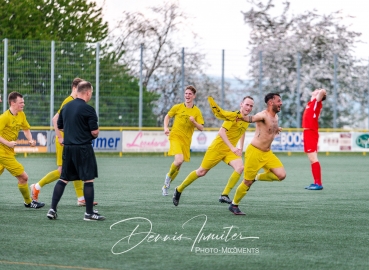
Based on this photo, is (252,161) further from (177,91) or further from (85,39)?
(85,39)

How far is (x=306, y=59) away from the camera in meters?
52.1

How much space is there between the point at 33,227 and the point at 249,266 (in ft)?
11.7

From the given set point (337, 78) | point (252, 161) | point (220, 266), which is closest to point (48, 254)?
point (220, 266)

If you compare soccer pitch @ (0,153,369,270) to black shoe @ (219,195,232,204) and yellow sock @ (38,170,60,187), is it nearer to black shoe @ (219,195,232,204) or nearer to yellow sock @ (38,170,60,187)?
black shoe @ (219,195,232,204)

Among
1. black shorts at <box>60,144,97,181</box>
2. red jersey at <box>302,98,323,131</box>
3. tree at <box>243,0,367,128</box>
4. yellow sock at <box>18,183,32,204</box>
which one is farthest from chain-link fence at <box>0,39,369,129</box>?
black shorts at <box>60,144,97,181</box>

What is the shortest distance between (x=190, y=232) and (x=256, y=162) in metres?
2.52

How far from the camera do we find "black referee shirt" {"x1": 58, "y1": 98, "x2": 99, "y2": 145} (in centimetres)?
1083

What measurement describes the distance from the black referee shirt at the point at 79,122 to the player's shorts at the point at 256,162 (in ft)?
8.04

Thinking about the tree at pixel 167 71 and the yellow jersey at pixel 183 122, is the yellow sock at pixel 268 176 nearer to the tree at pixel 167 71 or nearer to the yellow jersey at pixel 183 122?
the yellow jersey at pixel 183 122

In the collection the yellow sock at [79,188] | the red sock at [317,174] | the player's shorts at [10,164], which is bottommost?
the red sock at [317,174]

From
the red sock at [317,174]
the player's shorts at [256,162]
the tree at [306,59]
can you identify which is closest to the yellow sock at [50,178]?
the player's shorts at [256,162]

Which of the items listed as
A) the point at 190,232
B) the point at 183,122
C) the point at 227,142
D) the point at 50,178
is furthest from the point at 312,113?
the point at 190,232

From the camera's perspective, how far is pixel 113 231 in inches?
392

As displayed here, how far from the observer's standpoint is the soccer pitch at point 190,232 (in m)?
7.94
